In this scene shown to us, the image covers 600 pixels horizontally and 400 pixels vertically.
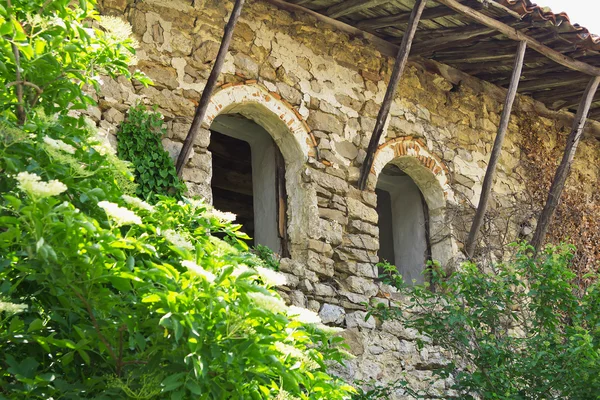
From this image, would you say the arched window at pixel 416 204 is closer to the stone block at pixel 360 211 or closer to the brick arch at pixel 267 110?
the stone block at pixel 360 211

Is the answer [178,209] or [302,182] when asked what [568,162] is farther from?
[178,209]

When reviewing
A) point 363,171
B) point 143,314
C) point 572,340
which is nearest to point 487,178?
point 363,171

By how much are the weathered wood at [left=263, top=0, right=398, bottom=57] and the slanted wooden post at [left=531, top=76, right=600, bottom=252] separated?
1.66 meters

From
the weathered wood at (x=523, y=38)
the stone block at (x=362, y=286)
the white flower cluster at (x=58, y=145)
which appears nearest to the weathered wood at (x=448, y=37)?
the weathered wood at (x=523, y=38)

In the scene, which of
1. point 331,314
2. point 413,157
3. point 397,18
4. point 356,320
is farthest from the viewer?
point 413,157

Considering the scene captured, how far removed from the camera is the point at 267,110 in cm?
618

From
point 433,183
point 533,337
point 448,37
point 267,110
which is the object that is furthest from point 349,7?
point 533,337

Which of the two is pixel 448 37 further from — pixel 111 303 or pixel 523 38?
pixel 111 303

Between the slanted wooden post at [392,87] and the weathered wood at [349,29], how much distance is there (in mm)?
780

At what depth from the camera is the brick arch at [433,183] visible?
23.0 feet

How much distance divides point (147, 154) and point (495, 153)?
274cm

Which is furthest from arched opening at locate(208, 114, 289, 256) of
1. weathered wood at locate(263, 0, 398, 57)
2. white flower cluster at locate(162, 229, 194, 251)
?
white flower cluster at locate(162, 229, 194, 251)

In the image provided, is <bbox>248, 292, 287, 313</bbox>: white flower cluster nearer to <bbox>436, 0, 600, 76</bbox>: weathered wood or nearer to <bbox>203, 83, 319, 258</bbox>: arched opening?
<bbox>203, 83, 319, 258</bbox>: arched opening

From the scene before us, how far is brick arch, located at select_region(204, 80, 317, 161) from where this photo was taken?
5922mm
